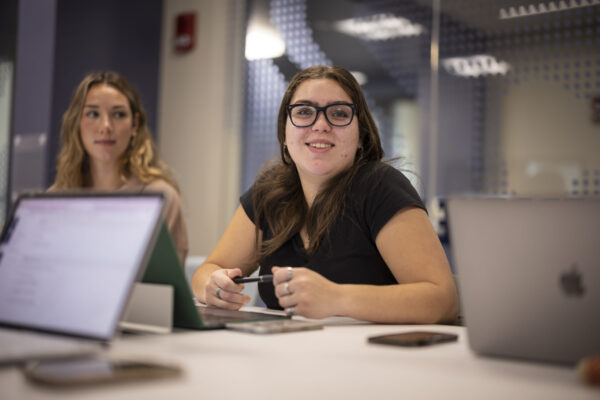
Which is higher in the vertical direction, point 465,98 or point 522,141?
point 465,98

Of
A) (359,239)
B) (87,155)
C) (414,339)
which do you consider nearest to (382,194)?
(359,239)

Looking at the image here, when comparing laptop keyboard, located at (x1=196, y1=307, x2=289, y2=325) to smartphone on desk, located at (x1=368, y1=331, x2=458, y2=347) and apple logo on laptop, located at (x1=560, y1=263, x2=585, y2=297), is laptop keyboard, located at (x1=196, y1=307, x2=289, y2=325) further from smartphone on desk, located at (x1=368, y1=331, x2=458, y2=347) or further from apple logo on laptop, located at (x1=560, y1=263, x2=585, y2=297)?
apple logo on laptop, located at (x1=560, y1=263, x2=585, y2=297)

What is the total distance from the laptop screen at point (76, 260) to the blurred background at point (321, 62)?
2.18 metres

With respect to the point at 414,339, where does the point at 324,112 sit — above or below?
above

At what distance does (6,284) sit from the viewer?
1053 millimetres

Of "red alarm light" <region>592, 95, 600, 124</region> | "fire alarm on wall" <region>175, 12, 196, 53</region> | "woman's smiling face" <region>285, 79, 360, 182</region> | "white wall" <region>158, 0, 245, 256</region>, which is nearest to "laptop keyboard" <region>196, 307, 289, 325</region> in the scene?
"woman's smiling face" <region>285, 79, 360, 182</region>

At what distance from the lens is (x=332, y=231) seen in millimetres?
1758

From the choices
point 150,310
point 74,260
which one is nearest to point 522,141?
point 150,310

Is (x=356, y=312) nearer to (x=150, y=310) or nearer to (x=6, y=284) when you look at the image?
(x=150, y=310)

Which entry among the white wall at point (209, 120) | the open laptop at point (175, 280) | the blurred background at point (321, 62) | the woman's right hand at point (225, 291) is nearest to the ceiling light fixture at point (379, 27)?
the blurred background at point (321, 62)

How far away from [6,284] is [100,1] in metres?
3.32

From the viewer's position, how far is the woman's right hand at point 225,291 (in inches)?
59.8

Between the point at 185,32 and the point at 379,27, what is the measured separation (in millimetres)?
1415

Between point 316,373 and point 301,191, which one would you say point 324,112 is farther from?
point 316,373
